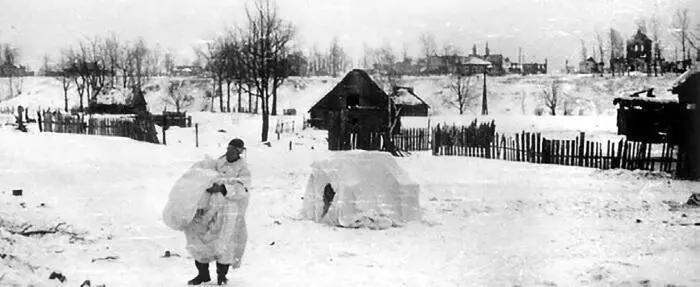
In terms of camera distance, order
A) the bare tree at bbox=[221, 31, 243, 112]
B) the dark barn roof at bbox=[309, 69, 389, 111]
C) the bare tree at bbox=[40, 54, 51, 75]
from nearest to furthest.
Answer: the bare tree at bbox=[221, 31, 243, 112]
the dark barn roof at bbox=[309, 69, 389, 111]
the bare tree at bbox=[40, 54, 51, 75]

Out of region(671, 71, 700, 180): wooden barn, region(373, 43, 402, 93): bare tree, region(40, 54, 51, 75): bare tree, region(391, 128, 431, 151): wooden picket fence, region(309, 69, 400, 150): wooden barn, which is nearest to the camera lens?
region(671, 71, 700, 180): wooden barn

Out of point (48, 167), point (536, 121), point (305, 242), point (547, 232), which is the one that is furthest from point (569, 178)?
point (536, 121)

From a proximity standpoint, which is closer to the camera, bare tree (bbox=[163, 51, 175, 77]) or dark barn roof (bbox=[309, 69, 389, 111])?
dark barn roof (bbox=[309, 69, 389, 111])

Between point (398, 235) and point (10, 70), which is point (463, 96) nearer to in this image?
A: point (10, 70)

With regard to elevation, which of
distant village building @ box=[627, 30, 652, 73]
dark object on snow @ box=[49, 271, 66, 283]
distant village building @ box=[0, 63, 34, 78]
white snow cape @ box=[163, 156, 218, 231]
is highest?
distant village building @ box=[627, 30, 652, 73]

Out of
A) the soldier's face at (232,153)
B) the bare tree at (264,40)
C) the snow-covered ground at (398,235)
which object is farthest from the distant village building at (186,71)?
the soldier's face at (232,153)

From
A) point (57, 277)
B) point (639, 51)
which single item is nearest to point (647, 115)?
point (639, 51)

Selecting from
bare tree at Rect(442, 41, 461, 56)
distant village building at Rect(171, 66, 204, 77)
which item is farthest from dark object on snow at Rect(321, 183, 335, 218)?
distant village building at Rect(171, 66, 204, 77)

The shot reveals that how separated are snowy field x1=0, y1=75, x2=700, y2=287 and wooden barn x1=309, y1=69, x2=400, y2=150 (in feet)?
18.8

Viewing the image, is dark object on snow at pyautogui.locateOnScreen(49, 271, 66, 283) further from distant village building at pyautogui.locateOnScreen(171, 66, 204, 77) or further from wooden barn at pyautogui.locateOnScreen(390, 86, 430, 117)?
distant village building at pyautogui.locateOnScreen(171, 66, 204, 77)

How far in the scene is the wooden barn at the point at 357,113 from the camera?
2528 cm

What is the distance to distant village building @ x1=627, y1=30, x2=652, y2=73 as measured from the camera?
3472 cm

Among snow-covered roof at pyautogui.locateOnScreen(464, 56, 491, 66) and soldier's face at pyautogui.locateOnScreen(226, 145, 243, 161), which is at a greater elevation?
snow-covered roof at pyautogui.locateOnScreen(464, 56, 491, 66)

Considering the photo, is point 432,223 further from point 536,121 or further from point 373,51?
point 373,51
